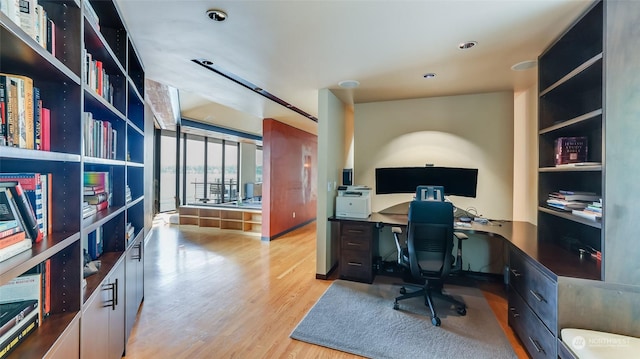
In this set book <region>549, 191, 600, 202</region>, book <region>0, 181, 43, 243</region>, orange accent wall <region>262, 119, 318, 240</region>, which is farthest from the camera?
orange accent wall <region>262, 119, 318, 240</region>

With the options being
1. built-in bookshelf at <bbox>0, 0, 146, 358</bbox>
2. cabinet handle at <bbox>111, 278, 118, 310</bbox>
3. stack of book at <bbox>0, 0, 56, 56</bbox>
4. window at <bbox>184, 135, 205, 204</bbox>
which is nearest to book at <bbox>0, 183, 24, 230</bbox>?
built-in bookshelf at <bbox>0, 0, 146, 358</bbox>

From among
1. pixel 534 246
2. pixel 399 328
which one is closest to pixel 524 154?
pixel 534 246

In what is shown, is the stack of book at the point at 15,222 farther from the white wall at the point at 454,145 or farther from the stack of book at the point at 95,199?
the white wall at the point at 454,145

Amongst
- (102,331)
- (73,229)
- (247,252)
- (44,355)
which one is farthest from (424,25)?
(247,252)

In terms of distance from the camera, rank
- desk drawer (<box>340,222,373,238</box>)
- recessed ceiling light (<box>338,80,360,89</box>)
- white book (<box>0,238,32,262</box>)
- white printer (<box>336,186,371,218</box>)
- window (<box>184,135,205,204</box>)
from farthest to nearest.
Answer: window (<box>184,135,205,204</box>)
white printer (<box>336,186,371,218</box>)
desk drawer (<box>340,222,373,238</box>)
recessed ceiling light (<box>338,80,360,89</box>)
white book (<box>0,238,32,262</box>)

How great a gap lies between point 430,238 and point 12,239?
268 cm

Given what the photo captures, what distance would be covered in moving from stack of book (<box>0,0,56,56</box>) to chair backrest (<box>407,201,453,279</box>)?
2.56 meters

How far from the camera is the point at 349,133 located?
4.72 metres

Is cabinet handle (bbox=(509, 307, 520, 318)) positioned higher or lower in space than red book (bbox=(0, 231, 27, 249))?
lower

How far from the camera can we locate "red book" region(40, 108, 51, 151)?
Answer: 1.10 m

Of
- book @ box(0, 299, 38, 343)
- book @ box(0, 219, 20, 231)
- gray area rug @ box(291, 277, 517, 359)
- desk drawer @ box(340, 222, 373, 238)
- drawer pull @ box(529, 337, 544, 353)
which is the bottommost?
gray area rug @ box(291, 277, 517, 359)

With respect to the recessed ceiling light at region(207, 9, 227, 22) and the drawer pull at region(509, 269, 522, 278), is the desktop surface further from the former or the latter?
the recessed ceiling light at region(207, 9, 227, 22)

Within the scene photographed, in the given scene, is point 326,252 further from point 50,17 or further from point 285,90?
point 50,17

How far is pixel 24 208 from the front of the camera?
1027 millimetres
